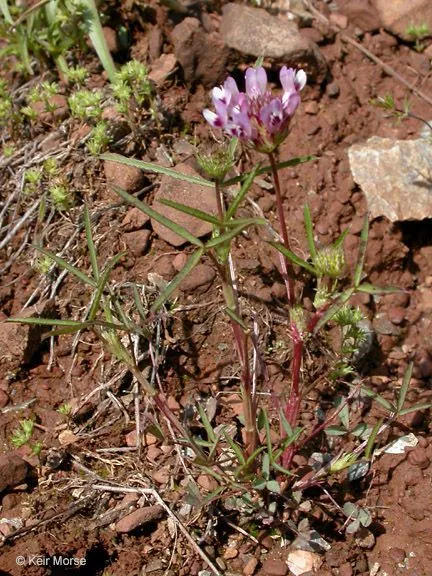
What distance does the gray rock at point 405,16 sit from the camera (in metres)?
4.13

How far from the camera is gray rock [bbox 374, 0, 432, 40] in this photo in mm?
4133

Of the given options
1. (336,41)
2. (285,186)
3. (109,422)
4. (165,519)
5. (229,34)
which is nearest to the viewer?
(165,519)

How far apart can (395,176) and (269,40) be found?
37.4 inches

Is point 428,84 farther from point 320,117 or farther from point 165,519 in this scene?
point 165,519

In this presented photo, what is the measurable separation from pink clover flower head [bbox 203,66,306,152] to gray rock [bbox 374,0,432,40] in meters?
2.13

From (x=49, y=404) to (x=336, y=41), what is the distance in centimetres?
251

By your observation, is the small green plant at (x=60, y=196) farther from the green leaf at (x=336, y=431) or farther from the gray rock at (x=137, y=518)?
the green leaf at (x=336, y=431)

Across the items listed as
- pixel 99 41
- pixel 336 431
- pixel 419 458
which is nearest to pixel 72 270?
pixel 336 431

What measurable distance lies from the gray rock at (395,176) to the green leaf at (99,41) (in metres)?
1.27

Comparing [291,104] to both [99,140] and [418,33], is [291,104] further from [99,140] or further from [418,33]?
[418,33]

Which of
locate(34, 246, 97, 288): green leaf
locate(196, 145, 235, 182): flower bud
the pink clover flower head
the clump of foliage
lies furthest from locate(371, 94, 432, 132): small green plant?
locate(34, 246, 97, 288): green leaf

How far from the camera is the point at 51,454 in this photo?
9.53 feet

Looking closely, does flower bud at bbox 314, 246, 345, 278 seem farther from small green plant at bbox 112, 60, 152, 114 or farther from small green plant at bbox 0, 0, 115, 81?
small green plant at bbox 0, 0, 115, 81

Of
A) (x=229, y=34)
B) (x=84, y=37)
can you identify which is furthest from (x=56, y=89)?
(x=229, y=34)
